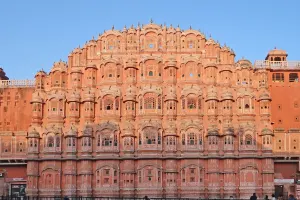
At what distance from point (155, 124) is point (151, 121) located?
2.09 ft

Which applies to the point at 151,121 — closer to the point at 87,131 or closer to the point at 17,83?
the point at 87,131

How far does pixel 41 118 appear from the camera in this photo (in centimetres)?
6291

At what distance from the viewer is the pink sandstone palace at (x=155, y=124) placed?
5978 centimetres

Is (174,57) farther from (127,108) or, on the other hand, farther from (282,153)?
(282,153)

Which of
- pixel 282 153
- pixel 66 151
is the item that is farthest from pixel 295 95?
pixel 66 151

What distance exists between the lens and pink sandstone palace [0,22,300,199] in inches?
2354

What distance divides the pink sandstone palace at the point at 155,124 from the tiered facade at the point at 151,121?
0.11 metres

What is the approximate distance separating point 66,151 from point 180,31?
1813cm

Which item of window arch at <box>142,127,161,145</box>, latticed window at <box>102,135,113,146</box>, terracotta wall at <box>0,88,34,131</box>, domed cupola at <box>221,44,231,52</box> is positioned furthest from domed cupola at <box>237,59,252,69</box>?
terracotta wall at <box>0,88,34,131</box>

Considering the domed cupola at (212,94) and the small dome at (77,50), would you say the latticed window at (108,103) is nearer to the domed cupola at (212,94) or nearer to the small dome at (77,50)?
the small dome at (77,50)

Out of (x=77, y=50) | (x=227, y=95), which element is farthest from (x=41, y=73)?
(x=227, y=95)

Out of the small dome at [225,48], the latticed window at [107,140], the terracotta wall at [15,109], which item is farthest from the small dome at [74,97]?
the small dome at [225,48]

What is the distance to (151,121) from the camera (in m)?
60.8

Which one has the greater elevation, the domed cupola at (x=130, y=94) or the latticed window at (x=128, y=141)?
the domed cupola at (x=130, y=94)
